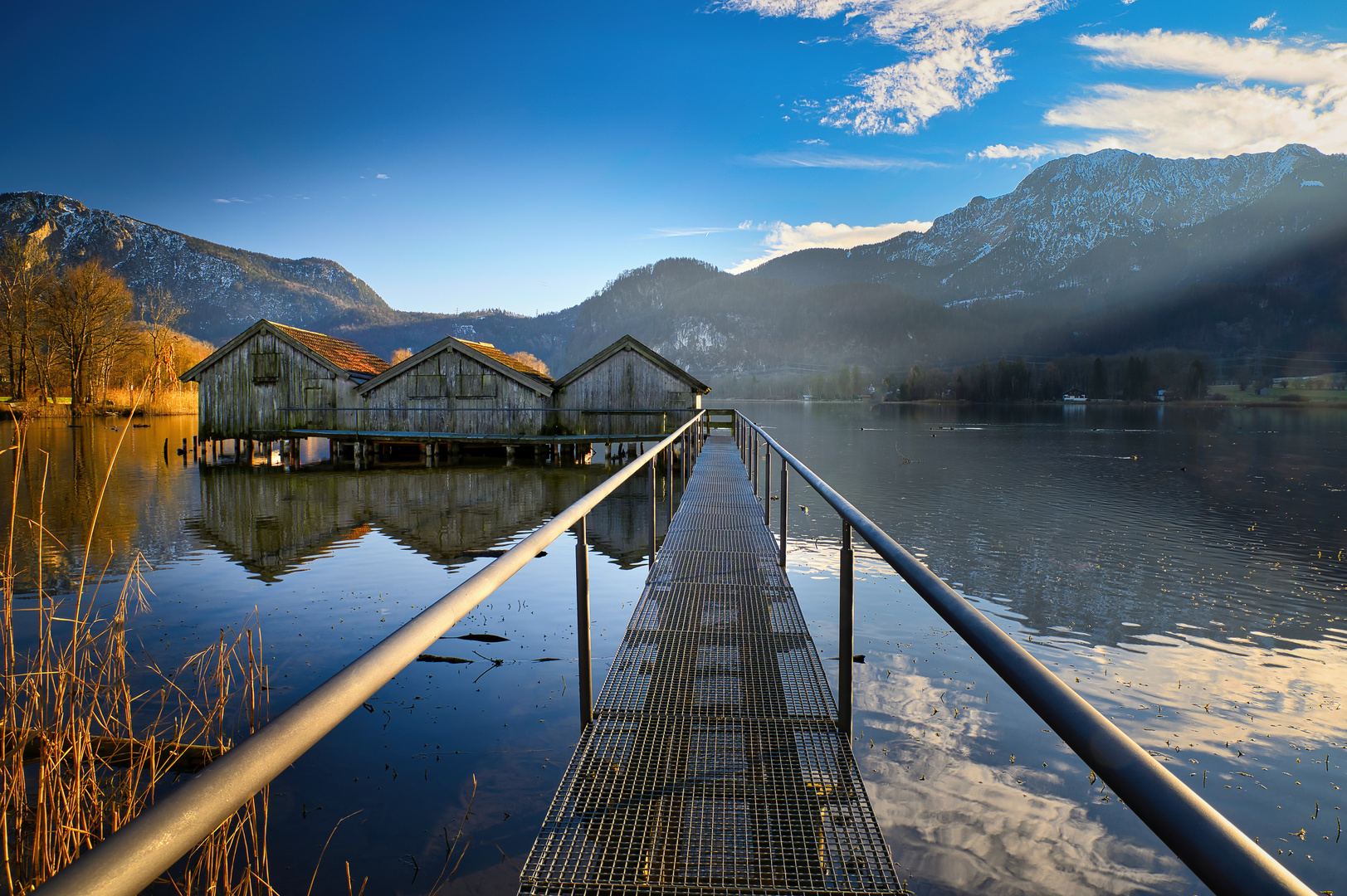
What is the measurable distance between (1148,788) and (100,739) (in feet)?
20.2

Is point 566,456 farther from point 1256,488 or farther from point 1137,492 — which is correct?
point 1256,488

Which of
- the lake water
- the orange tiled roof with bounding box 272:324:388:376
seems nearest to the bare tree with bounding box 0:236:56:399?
the orange tiled roof with bounding box 272:324:388:376

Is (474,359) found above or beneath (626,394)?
above

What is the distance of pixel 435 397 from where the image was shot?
102ft

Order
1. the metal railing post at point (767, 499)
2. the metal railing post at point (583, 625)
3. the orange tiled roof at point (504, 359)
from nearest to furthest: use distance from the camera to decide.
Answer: the metal railing post at point (583, 625)
the metal railing post at point (767, 499)
the orange tiled roof at point (504, 359)

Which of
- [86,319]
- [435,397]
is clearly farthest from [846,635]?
[86,319]

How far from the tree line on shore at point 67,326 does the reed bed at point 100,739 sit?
124ft

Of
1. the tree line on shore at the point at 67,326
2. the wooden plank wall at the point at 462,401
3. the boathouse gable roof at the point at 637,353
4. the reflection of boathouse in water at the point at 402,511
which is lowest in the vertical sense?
the reflection of boathouse in water at the point at 402,511

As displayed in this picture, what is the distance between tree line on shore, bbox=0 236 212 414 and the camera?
41.6 metres


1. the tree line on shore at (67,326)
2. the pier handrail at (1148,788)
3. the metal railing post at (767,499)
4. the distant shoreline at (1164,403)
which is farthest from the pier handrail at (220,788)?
the distant shoreline at (1164,403)

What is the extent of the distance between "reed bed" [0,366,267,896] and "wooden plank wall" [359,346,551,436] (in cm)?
2132

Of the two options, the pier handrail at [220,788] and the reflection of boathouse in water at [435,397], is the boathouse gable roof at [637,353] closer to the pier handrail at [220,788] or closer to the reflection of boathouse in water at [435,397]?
the reflection of boathouse in water at [435,397]

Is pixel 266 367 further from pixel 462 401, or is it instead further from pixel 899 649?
pixel 899 649

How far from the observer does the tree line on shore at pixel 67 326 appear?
41.6 m
